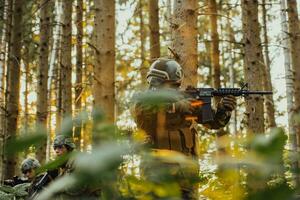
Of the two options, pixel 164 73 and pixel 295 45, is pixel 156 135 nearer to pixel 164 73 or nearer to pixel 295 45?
pixel 164 73

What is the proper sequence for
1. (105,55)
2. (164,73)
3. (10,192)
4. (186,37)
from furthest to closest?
(105,55), (186,37), (164,73), (10,192)

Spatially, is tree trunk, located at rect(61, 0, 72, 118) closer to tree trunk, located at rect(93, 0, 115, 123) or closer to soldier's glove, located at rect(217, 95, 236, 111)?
tree trunk, located at rect(93, 0, 115, 123)

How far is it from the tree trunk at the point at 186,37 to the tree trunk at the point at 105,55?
3.16 feet

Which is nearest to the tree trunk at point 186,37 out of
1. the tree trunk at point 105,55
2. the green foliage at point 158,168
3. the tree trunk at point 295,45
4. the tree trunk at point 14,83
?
Result: the tree trunk at point 105,55

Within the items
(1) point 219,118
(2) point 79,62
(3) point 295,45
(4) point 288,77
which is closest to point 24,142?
(1) point 219,118

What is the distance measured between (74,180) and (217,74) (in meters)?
15.4

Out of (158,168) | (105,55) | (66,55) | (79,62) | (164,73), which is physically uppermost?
(79,62)

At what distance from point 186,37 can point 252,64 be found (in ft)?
9.06

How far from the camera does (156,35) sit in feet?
46.3

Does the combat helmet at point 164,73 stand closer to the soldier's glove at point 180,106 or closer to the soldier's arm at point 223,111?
the soldier's arm at point 223,111

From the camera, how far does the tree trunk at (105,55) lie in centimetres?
684

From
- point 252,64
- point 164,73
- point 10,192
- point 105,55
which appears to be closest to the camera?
point 10,192

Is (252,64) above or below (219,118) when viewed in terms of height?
above

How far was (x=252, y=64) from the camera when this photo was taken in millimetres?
8742
